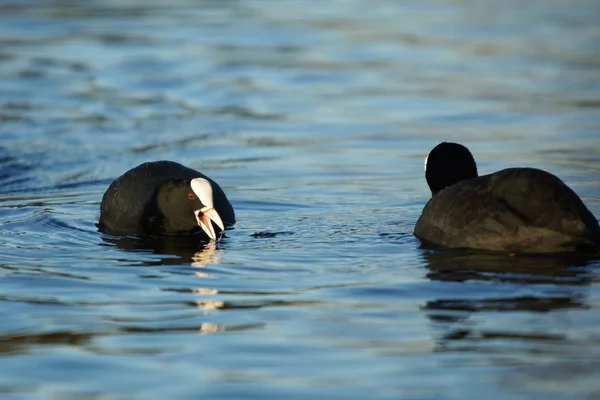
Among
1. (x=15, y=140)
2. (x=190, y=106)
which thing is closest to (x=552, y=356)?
(x=15, y=140)

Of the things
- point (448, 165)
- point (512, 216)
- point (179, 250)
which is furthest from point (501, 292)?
point (179, 250)

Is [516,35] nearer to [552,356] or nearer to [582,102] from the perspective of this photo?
[582,102]

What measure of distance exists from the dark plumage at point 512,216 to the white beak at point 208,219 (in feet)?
4.51

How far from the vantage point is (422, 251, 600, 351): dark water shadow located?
5590 mm

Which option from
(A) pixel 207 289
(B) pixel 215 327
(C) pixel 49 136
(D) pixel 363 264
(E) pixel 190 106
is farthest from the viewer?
(E) pixel 190 106

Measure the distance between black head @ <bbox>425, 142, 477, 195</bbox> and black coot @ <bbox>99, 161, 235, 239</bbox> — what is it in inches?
58.2

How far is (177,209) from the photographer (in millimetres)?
8586

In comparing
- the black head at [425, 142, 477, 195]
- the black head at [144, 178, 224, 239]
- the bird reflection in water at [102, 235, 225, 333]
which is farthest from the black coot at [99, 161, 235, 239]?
the black head at [425, 142, 477, 195]

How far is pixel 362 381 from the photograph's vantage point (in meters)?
5.01

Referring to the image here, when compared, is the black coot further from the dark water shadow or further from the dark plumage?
the dark water shadow

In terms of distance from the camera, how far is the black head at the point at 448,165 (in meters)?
8.55

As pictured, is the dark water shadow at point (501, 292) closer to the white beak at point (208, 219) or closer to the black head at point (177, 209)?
the white beak at point (208, 219)

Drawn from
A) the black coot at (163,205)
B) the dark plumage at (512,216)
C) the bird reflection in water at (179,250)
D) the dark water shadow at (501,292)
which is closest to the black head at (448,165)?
the dark plumage at (512,216)

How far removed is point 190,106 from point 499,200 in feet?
25.2
